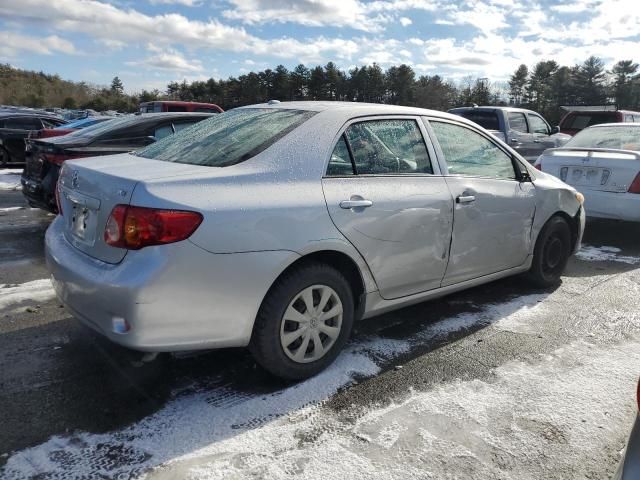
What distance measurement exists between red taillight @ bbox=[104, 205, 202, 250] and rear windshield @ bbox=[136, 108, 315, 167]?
52 centimetres

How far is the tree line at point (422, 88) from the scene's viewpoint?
47.3m

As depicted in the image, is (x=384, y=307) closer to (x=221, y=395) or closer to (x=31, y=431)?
(x=221, y=395)

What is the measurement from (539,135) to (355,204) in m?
10.5

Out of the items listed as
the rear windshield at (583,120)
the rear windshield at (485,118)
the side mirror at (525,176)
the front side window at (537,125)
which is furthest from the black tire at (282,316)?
the rear windshield at (583,120)

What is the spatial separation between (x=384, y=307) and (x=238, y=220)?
1293 millimetres

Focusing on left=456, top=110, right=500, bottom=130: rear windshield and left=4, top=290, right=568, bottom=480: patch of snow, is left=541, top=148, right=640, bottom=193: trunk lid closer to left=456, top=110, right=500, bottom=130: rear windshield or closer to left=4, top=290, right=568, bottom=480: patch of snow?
left=456, top=110, right=500, bottom=130: rear windshield

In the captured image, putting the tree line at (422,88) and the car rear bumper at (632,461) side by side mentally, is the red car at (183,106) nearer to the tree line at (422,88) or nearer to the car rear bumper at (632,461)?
the car rear bumper at (632,461)

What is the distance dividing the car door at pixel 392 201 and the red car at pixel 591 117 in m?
11.2

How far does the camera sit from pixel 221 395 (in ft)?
9.67

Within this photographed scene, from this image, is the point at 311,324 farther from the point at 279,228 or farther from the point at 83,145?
the point at 83,145

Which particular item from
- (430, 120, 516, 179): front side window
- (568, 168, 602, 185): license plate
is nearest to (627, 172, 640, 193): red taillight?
(568, 168, 602, 185): license plate

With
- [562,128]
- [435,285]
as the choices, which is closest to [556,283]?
[435,285]

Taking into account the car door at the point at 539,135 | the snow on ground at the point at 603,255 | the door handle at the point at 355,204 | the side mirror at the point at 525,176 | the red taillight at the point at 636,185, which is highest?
the car door at the point at 539,135

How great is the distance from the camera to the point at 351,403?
114 inches
